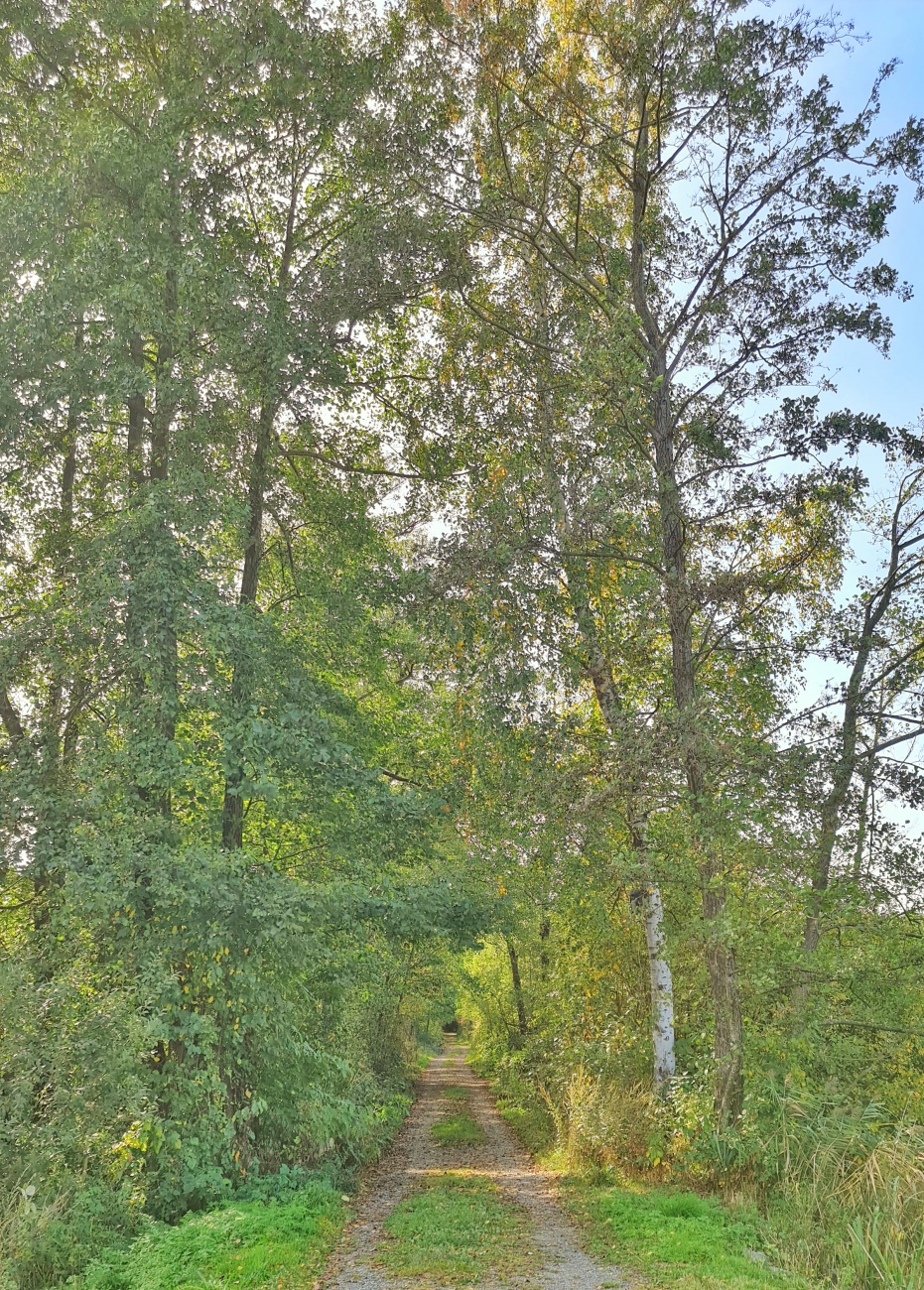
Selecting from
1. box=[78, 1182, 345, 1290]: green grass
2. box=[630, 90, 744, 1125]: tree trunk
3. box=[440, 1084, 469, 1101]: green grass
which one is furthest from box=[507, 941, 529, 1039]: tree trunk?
box=[78, 1182, 345, 1290]: green grass

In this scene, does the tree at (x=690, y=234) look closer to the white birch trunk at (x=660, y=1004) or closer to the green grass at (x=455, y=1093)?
the white birch trunk at (x=660, y=1004)

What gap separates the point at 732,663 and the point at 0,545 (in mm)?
9451

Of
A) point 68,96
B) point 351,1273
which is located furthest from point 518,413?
point 351,1273

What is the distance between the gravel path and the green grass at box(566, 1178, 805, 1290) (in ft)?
0.91

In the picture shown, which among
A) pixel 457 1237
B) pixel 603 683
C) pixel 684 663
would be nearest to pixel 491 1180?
pixel 457 1237

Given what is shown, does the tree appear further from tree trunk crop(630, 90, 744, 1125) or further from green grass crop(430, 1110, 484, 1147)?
green grass crop(430, 1110, 484, 1147)

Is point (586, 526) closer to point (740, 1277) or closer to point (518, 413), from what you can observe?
point (518, 413)

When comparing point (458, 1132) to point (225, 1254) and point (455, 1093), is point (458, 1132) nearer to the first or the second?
point (455, 1093)

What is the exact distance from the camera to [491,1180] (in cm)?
1208

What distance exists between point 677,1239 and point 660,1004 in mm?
3648

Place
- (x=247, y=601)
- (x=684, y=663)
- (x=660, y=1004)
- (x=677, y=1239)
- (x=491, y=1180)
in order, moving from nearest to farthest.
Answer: (x=677, y=1239) → (x=684, y=663) → (x=660, y=1004) → (x=247, y=601) → (x=491, y=1180)

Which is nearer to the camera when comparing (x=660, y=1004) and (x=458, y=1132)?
(x=660, y=1004)

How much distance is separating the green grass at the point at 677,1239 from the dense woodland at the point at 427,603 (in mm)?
541

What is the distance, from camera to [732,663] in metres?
10.6
